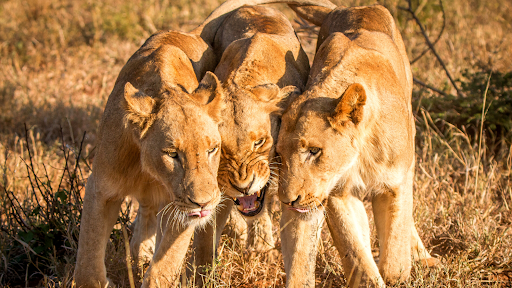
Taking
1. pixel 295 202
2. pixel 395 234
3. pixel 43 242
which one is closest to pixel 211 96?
pixel 295 202

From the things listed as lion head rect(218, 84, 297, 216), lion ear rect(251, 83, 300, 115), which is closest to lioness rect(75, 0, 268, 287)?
lion head rect(218, 84, 297, 216)

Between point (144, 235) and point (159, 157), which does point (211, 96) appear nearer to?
point (159, 157)

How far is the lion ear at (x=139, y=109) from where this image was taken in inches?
115

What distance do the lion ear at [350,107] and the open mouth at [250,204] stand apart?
597mm

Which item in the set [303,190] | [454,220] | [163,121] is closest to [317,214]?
[303,190]

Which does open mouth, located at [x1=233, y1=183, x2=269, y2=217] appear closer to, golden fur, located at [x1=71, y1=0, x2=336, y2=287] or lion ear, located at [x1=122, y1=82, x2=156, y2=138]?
golden fur, located at [x1=71, y1=0, x2=336, y2=287]

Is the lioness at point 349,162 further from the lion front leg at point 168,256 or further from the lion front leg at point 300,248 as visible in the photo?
the lion front leg at point 168,256

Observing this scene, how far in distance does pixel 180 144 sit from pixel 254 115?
0.54 metres

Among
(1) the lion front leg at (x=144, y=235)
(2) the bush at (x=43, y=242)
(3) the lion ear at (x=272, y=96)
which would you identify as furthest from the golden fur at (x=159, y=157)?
(2) the bush at (x=43, y=242)

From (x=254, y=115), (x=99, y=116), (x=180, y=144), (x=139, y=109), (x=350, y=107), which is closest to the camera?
(x=180, y=144)

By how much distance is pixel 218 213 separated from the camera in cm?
366

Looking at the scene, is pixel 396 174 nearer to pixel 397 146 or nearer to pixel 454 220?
pixel 397 146

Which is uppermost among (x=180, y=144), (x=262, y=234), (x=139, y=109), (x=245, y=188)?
(x=139, y=109)

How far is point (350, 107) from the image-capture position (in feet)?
10.1
